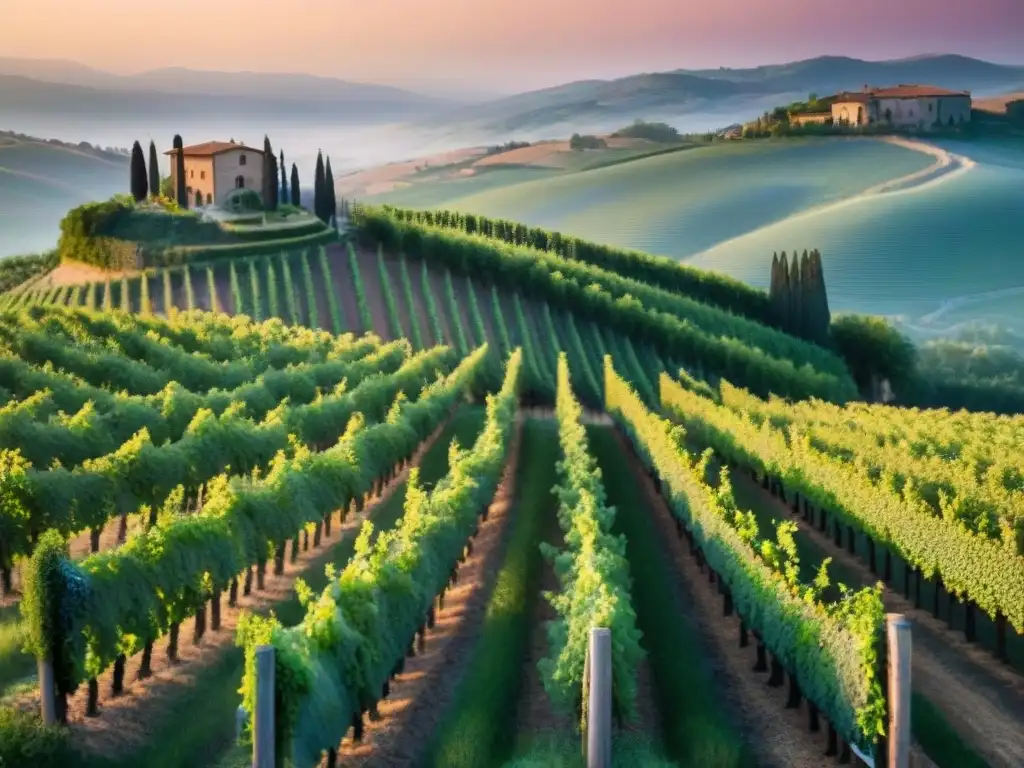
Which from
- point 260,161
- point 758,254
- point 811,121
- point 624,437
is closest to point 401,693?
point 624,437

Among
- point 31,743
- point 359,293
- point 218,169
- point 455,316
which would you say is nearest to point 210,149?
point 218,169

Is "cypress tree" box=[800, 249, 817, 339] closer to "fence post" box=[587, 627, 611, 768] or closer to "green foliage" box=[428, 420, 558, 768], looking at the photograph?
"green foliage" box=[428, 420, 558, 768]

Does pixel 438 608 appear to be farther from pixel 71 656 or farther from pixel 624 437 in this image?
pixel 624 437

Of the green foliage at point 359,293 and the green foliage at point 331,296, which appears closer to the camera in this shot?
the green foliage at point 331,296

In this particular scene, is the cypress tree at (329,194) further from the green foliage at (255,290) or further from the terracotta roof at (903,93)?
the terracotta roof at (903,93)

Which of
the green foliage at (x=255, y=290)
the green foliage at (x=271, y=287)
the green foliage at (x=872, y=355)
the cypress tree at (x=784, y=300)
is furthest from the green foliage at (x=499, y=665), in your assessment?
the green foliage at (x=872, y=355)

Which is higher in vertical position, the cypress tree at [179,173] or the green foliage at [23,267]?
the cypress tree at [179,173]

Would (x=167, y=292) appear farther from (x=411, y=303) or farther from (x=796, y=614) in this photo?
(x=796, y=614)
